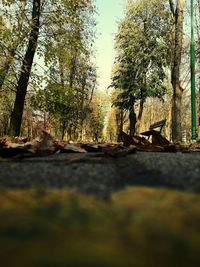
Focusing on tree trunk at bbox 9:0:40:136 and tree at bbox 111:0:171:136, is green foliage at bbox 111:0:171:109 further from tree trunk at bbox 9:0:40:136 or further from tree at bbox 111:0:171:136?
tree trunk at bbox 9:0:40:136

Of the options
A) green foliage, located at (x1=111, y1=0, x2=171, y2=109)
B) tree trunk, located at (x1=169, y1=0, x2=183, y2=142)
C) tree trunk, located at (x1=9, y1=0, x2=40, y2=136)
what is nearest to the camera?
tree trunk, located at (x1=9, y1=0, x2=40, y2=136)

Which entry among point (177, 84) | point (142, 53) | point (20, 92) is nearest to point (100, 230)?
point (20, 92)

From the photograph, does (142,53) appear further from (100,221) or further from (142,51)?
(100,221)

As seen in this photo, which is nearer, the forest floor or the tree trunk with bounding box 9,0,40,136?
the forest floor

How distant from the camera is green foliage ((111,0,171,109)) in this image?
35344 mm

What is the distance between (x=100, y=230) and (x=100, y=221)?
8cm

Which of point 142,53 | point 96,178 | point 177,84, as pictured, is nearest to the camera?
point 96,178

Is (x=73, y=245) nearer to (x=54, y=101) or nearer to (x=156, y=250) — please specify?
(x=156, y=250)

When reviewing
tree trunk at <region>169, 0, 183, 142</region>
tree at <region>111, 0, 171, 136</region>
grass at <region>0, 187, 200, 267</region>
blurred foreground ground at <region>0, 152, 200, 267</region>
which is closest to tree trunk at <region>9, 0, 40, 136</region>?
tree trunk at <region>169, 0, 183, 142</region>

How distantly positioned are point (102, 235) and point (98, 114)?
71.3 m

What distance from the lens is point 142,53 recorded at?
3559 centimetres

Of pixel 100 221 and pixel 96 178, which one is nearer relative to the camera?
pixel 100 221

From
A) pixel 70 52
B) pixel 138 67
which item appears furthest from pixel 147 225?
pixel 138 67

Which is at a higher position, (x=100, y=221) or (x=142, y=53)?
(x=142, y=53)
